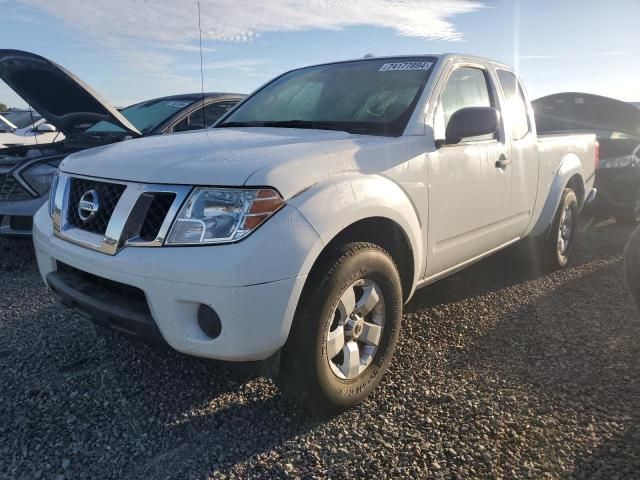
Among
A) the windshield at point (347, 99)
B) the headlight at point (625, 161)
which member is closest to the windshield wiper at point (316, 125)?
the windshield at point (347, 99)

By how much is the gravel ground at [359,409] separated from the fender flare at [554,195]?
950 millimetres

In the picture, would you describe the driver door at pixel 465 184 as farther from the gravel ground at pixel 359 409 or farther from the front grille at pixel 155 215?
the front grille at pixel 155 215

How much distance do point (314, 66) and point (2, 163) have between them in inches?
122

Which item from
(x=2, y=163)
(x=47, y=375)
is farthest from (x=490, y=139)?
(x=2, y=163)

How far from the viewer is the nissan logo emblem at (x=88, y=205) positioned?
241 cm

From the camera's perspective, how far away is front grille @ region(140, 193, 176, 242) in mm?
2150

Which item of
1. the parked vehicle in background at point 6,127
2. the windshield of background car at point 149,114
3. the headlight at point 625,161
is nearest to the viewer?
the windshield of background car at point 149,114

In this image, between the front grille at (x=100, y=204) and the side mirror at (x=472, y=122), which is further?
the side mirror at (x=472, y=122)

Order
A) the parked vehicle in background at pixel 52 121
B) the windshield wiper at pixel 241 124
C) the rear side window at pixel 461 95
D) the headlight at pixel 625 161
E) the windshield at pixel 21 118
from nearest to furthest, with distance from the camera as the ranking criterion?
the rear side window at pixel 461 95, the windshield wiper at pixel 241 124, the parked vehicle in background at pixel 52 121, the headlight at pixel 625 161, the windshield at pixel 21 118

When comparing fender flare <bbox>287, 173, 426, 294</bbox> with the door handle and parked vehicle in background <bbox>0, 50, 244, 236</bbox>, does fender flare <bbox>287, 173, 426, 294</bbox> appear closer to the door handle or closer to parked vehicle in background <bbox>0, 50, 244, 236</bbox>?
the door handle

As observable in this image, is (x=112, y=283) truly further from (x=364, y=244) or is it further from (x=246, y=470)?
(x=364, y=244)

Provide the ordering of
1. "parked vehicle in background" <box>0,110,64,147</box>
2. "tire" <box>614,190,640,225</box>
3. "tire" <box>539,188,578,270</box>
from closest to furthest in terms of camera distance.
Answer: "tire" <box>539,188,578,270</box>
"tire" <box>614,190,640,225</box>
"parked vehicle in background" <box>0,110,64,147</box>

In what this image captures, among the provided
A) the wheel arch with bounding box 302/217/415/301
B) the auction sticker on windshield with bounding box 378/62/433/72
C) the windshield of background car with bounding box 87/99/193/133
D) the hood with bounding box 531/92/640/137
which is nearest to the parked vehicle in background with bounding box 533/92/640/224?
the hood with bounding box 531/92/640/137

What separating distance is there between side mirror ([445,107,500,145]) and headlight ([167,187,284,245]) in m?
1.33
